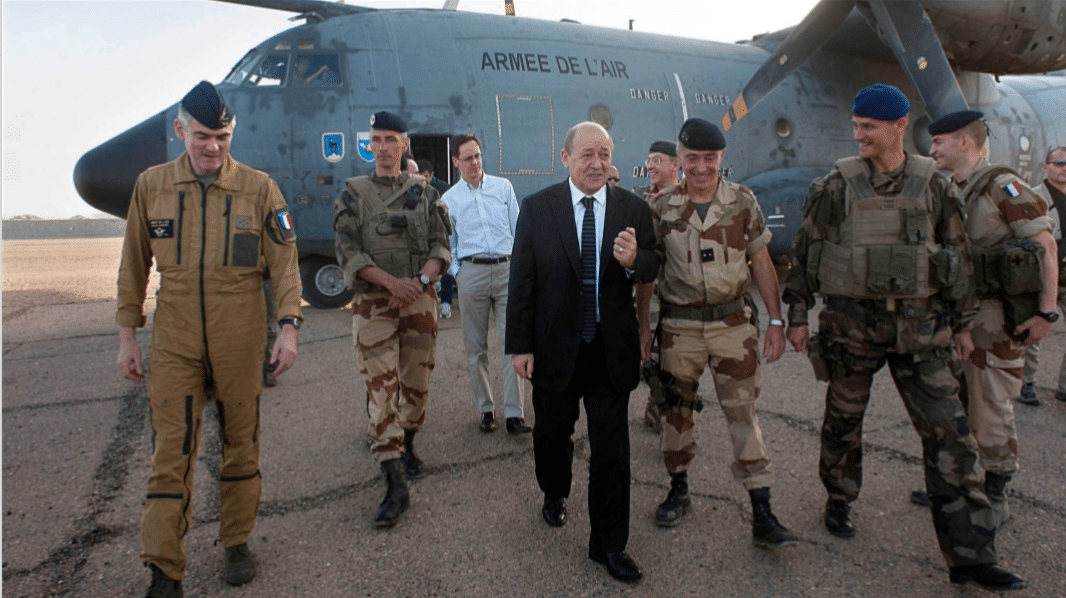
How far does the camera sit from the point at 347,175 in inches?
301

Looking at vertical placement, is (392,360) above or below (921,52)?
below

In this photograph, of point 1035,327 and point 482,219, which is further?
point 482,219

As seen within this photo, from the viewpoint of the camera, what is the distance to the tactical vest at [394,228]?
3.60 metres

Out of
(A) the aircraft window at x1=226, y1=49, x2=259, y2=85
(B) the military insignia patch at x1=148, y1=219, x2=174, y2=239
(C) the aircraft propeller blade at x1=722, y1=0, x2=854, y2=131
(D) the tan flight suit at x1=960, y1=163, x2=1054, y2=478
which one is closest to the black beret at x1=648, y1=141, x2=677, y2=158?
(D) the tan flight suit at x1=960, y1=163, x2=1054, y2=478

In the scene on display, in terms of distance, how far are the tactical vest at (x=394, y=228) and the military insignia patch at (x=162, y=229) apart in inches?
44.5

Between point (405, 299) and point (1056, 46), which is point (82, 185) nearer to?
point (405, 299)

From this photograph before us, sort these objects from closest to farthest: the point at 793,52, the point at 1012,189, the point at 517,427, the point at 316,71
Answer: the point at 1012,189, the point at 517,427, the point at 316,71, the point at 793,52

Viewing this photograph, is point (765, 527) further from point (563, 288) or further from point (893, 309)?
point (563, 288)

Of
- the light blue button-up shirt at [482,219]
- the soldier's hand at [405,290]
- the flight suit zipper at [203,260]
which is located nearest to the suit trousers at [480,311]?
the light blue button-up shirt at [482,219]

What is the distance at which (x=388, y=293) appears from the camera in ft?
11.6

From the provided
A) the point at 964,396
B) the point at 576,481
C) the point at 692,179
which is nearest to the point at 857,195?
the point at 692,179

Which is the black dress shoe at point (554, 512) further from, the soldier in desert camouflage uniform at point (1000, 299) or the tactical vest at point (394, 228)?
the soldier in desert camouflage uniform at point (1000, 299)

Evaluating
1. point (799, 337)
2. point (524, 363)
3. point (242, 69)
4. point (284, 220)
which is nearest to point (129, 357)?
point (284, 220)

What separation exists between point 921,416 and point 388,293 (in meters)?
2.66
